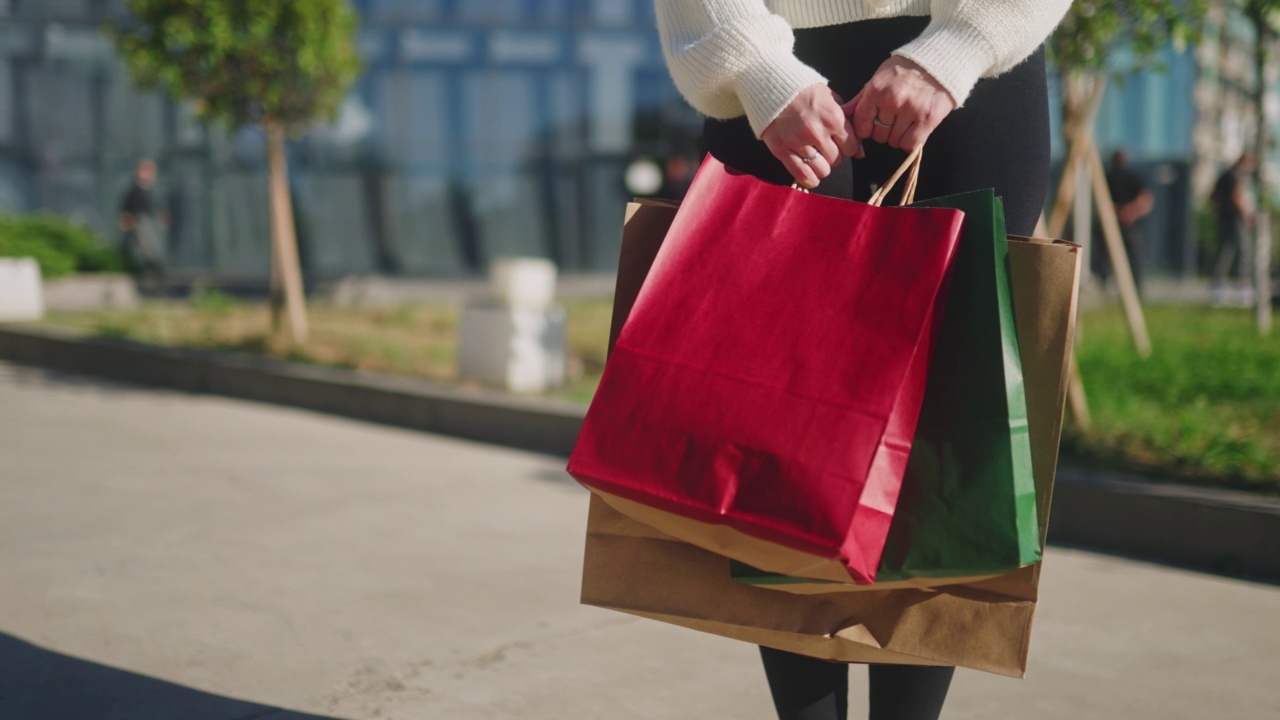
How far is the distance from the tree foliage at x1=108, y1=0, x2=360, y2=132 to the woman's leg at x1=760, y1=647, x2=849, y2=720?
25.2ft

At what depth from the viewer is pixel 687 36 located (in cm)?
156

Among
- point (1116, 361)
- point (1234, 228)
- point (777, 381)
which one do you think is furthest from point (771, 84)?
point (1234, 228)

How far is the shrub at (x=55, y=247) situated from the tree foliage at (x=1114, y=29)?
39.1ft

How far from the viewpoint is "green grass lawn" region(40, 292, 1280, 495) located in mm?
4492

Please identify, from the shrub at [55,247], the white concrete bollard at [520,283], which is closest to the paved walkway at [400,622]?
the white concrete bollard at [520,283]

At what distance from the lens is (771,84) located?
1459mm

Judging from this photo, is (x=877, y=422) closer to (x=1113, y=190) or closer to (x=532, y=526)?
(x=532, y=526)

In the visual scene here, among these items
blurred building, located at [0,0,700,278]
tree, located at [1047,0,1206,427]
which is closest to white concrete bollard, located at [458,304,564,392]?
tree, located at [1047,0,1206,427]

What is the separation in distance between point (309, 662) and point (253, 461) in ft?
9.20

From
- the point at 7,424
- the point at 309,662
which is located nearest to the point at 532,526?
the point at 309,662

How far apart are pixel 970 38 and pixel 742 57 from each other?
10.8 inches

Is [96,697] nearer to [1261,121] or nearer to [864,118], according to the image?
[864,118]

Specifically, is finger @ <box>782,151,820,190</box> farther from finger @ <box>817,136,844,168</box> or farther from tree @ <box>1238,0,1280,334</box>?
tree @ <box>1238,0,1280,334</box>

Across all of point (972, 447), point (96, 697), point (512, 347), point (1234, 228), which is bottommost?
point (512, 347)
